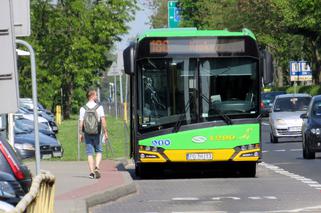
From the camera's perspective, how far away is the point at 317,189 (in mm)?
21531

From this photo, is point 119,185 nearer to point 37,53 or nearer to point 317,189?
point 317,189

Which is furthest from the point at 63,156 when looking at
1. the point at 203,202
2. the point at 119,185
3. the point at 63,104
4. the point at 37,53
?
the point at 63,104

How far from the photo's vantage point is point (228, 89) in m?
24.6

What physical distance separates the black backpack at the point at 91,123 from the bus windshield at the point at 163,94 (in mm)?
1062

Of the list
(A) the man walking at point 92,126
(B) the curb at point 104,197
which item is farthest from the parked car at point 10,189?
(A) the man walking at point 92,126

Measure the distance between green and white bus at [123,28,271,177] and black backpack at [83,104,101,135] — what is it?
103 centimetres

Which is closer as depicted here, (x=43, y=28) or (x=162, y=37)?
(x=162, y=37)

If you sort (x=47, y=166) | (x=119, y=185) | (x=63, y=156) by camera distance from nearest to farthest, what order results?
1. (x=119, y=185)
2. (x=47, y=166)
3. (x=63, y=156)

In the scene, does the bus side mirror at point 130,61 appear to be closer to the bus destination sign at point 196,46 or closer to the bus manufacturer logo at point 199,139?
the bus destination sign at point 196,46

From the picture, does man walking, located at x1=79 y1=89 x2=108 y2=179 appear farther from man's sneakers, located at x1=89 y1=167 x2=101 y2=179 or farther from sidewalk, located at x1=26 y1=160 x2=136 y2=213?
sidewalk, located at x1=26 y1=160 x2=136 y2=213

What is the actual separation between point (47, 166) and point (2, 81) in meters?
19.7

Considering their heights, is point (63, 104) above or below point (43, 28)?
below

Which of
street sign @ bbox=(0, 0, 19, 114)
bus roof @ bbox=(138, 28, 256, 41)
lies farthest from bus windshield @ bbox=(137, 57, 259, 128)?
street sign @ bbox=(0, 0, 19, 114)

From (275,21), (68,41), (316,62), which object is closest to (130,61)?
(316,62)
